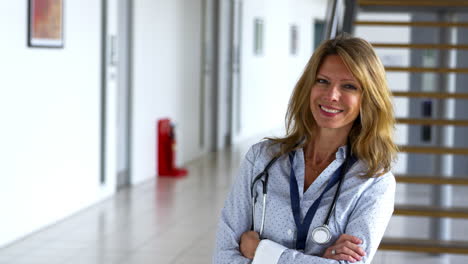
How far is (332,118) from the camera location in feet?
7.51

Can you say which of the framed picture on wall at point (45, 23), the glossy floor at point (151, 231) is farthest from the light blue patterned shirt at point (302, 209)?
the framed picture on wall at point (45, 23)

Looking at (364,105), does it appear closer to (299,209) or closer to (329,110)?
(329,110)

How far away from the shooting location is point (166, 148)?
1021cm

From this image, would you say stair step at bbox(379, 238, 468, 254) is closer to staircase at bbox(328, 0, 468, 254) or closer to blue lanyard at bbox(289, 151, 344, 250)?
staircase at bbox(328, 0, 468, 254)

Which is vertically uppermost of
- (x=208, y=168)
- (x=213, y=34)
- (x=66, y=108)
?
(x=213, y=34)

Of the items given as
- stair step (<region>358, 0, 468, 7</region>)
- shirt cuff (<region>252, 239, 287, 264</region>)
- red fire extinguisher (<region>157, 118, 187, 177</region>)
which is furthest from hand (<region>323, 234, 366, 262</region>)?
red fire extinguisher (<region>157, 118, 187, 177</region>)

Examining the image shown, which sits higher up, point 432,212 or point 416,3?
point 416,3

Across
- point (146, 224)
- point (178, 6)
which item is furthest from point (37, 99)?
point (178, 6)

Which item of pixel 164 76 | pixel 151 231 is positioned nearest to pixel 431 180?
pixel 151 231

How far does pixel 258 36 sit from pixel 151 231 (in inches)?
397

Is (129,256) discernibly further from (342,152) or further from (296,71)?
(296,71)

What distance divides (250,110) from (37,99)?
9.54m

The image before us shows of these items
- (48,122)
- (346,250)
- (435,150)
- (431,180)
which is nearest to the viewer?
(346,250)

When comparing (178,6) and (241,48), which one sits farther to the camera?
(241,48)
